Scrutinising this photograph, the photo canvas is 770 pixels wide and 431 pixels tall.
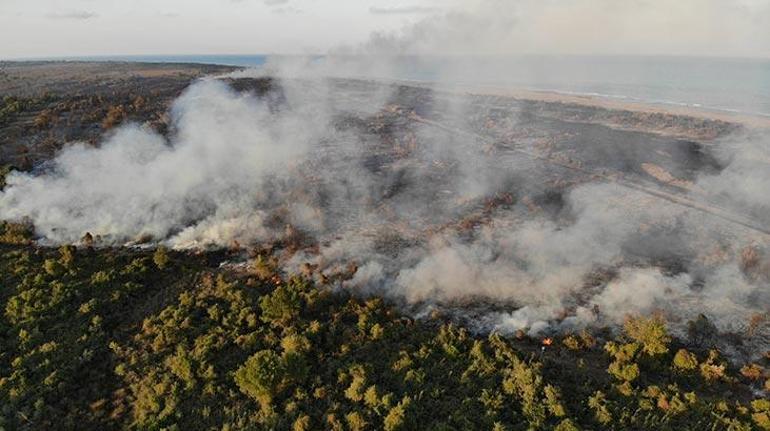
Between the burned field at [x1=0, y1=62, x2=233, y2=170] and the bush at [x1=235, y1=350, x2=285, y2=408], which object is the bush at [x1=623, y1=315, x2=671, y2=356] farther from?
the burned field at [x1=0, y1=62, x2=233, y2=170]

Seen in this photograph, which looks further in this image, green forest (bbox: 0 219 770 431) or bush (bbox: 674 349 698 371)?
bush (bbox: 674 349 698 371)

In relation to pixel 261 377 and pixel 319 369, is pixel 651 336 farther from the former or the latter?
pixel 261 377

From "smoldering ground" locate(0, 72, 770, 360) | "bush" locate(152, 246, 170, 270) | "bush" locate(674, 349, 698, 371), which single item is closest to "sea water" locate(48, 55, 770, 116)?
"smoldering ground" locate(0, 72, 770, 360)

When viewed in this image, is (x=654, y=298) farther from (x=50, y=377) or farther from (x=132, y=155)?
(x=132, y=155)

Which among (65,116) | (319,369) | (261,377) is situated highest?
(65,116)

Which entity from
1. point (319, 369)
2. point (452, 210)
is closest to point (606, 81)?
point (452, 210)

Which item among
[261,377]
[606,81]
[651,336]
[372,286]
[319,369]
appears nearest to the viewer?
[261,377]

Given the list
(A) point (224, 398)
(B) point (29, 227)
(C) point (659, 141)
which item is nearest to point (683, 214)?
(C) point (659, 141)

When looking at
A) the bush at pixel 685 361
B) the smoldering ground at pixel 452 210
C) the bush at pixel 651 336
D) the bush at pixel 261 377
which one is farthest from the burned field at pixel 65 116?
the bush at pixel 685 361

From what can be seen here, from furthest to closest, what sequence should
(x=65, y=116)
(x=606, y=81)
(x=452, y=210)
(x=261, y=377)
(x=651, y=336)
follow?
1. (x=606, y=81)
2. (x=65, y=116)
3. (x=452, y=210)
4. (x=651, y=336)
5. (x=261, y=377)
